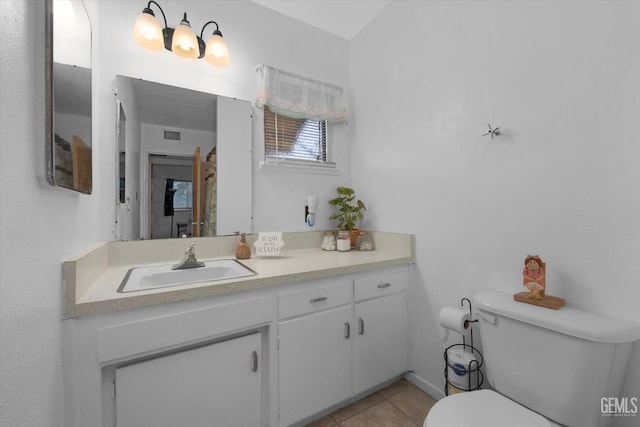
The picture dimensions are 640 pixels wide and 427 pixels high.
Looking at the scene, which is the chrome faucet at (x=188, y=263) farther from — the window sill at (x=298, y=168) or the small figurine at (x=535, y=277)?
the small figurine at (x=535, y=277)

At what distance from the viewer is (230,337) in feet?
4.02

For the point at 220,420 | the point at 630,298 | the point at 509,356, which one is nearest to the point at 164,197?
the point at 220,420

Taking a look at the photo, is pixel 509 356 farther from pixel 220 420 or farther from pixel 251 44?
pixel 251 44

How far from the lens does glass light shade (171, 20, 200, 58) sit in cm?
155

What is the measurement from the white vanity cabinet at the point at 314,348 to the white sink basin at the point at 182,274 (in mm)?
313

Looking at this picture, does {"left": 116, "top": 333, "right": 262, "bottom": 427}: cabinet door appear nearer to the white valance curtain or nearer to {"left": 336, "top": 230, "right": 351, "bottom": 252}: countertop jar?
{"left": 336, "top": 230, "right": 351, "bottom": 252}: countertop jar

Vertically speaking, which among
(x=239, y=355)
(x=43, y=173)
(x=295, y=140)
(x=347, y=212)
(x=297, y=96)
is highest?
(x=297, y=96)

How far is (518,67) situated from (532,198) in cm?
64

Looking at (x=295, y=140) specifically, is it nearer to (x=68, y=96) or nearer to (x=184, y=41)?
(x=184, y=41)

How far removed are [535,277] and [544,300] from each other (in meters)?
0.10

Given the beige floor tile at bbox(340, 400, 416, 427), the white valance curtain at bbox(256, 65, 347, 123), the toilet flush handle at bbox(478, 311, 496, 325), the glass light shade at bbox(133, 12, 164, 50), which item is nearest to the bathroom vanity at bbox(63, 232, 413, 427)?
the beige floor tile at bbox(340, 400, 416, 427)

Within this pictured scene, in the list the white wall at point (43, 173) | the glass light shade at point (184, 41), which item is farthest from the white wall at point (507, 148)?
the glass light shade at point (184, 41)

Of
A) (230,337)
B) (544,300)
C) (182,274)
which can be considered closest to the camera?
(544,300)

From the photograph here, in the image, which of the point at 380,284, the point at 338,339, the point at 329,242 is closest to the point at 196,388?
the point at 338,339
